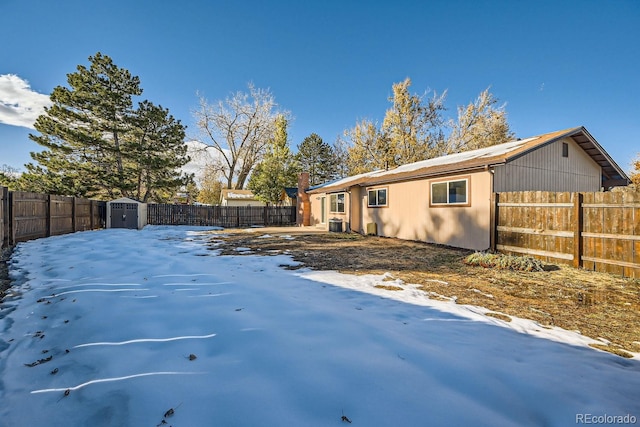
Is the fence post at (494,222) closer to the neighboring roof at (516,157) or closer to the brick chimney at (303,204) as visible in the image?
the neighboring roof at (516,157)

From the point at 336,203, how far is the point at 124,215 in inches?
448

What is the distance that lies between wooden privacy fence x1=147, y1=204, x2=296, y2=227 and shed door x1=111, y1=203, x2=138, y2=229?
395 cm

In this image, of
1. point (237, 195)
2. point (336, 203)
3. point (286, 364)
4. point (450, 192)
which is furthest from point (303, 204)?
point (286, 364)

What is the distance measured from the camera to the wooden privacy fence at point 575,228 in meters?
5.19

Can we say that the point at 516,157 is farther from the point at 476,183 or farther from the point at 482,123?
the point at 482,123

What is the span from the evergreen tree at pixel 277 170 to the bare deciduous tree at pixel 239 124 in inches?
185

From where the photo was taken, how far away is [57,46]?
10633 millimetres

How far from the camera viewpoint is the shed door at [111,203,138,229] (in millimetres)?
14109

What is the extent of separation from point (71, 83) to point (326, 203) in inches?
672

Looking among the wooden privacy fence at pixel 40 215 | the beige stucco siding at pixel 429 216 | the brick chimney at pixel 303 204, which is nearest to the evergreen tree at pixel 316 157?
the brick chimney at pixel 303 204

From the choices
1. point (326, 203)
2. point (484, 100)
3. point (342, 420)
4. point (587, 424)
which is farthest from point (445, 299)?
point (484, 100)

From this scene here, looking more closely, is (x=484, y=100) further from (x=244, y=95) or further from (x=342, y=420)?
(x=342, y=420)

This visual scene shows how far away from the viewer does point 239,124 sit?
1189 inches

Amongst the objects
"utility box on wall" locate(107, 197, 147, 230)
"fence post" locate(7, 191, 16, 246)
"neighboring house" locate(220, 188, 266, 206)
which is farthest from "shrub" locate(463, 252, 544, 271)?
"neighboring house" locate(220, 188, 266, 206)
